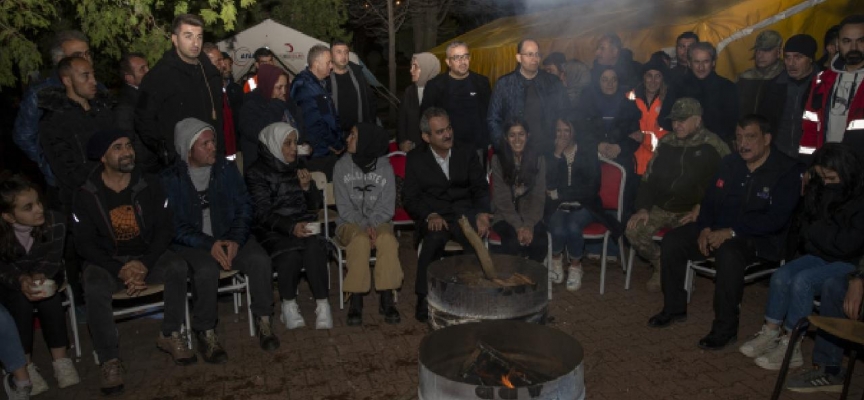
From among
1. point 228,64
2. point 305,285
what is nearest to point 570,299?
point 305,285

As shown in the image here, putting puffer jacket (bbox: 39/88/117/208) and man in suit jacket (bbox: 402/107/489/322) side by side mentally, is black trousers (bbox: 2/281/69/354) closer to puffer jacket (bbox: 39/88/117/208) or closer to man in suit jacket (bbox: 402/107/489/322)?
puffer jacket (bbox: 39/88/117/208)

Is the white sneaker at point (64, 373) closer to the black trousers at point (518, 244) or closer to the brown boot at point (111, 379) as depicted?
the brown boot at point (111, 379)

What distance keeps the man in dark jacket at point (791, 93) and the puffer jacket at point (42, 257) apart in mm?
5819

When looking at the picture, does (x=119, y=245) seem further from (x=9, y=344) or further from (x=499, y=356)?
(x=499, y=356)

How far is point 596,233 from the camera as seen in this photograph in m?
6.24

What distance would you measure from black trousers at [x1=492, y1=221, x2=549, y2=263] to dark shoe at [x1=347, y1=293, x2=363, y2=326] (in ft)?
4.33

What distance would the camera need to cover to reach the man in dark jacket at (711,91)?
6.41m

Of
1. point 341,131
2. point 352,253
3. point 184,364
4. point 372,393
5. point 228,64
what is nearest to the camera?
point 372,393

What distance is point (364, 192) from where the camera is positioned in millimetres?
5875

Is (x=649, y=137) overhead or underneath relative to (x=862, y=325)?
overhead

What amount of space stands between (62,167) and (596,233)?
4.64 metres

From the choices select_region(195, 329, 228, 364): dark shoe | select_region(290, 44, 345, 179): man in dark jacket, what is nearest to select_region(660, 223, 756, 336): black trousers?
select_region(290, 44, 345, 179): man in dark jacket

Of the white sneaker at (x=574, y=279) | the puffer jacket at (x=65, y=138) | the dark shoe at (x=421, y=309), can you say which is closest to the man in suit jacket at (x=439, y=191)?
the dark shoe at (x=421, y=309)

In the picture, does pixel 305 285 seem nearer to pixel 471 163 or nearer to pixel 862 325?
pixel 471 163
